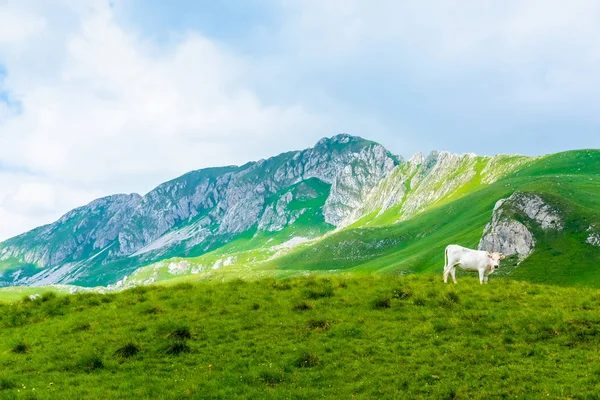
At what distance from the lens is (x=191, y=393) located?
14156mm

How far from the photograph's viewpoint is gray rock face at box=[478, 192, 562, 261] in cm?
13488

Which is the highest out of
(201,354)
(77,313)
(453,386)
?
(77,313)

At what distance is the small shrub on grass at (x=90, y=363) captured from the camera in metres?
16.9

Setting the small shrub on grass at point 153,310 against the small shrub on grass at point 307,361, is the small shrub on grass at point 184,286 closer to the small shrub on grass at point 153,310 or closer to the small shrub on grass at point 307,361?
the small shrub on grass at point 153,310

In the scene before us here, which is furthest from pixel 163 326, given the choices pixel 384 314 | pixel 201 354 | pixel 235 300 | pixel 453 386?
pixel 453 386

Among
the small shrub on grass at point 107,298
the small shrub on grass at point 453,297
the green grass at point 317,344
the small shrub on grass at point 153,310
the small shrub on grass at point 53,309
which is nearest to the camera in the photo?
the green grass at point 317,344

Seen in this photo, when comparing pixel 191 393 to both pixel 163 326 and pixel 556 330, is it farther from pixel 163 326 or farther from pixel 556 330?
pixel 556 330

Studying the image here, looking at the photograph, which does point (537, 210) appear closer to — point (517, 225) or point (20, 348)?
point (517, 225)

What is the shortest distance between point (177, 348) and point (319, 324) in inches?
266

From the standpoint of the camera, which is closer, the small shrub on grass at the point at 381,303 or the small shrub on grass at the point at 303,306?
the small shrub on grass at the point at 381,303

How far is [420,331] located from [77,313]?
20103 mm

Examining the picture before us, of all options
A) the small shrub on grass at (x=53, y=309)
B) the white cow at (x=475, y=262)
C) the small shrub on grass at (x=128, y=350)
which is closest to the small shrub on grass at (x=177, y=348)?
the small shrub on grass at (x=128, y=350)

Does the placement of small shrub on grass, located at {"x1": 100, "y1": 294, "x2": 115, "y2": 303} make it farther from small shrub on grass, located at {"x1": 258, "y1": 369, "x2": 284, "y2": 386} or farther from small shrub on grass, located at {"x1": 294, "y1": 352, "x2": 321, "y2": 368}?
small shrub on grass, located at {"x1": 294, "y1": 352, "x2": 321, "y2": 368}

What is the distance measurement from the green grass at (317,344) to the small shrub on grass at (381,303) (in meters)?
0.11
